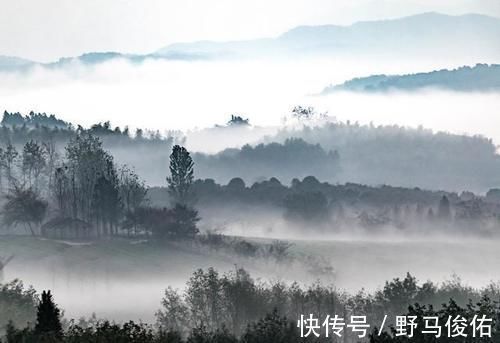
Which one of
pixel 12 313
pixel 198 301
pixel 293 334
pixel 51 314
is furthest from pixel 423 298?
pixel 51 314

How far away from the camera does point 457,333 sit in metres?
96.9

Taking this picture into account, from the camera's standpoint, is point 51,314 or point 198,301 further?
point 198,301

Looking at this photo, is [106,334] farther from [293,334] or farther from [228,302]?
[228,302]

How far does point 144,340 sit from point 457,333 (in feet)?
97.6

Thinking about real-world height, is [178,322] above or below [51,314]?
below

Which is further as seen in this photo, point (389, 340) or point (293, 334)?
point (293, 334)

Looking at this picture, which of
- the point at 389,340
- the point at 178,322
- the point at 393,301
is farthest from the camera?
the point at 178,322

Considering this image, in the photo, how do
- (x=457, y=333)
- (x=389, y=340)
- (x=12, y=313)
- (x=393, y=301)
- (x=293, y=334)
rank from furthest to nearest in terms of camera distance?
1. (x=393, y=301)
2. (x=12, y=313)
3. (x=293, y=334)
4. (x=457, y=333)
5. (x=389, y=340)

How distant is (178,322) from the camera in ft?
572

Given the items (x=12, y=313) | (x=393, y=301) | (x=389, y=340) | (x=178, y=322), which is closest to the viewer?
(x=389, y=340)

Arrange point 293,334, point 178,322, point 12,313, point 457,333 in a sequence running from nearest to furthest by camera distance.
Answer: point 457,333
point 293,334
point 12,313
point 178,322

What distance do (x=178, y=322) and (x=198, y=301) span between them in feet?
21.7

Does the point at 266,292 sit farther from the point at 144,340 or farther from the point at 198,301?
the point at 144,340

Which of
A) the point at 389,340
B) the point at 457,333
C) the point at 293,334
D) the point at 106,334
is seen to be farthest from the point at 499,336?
the point at 106,334
